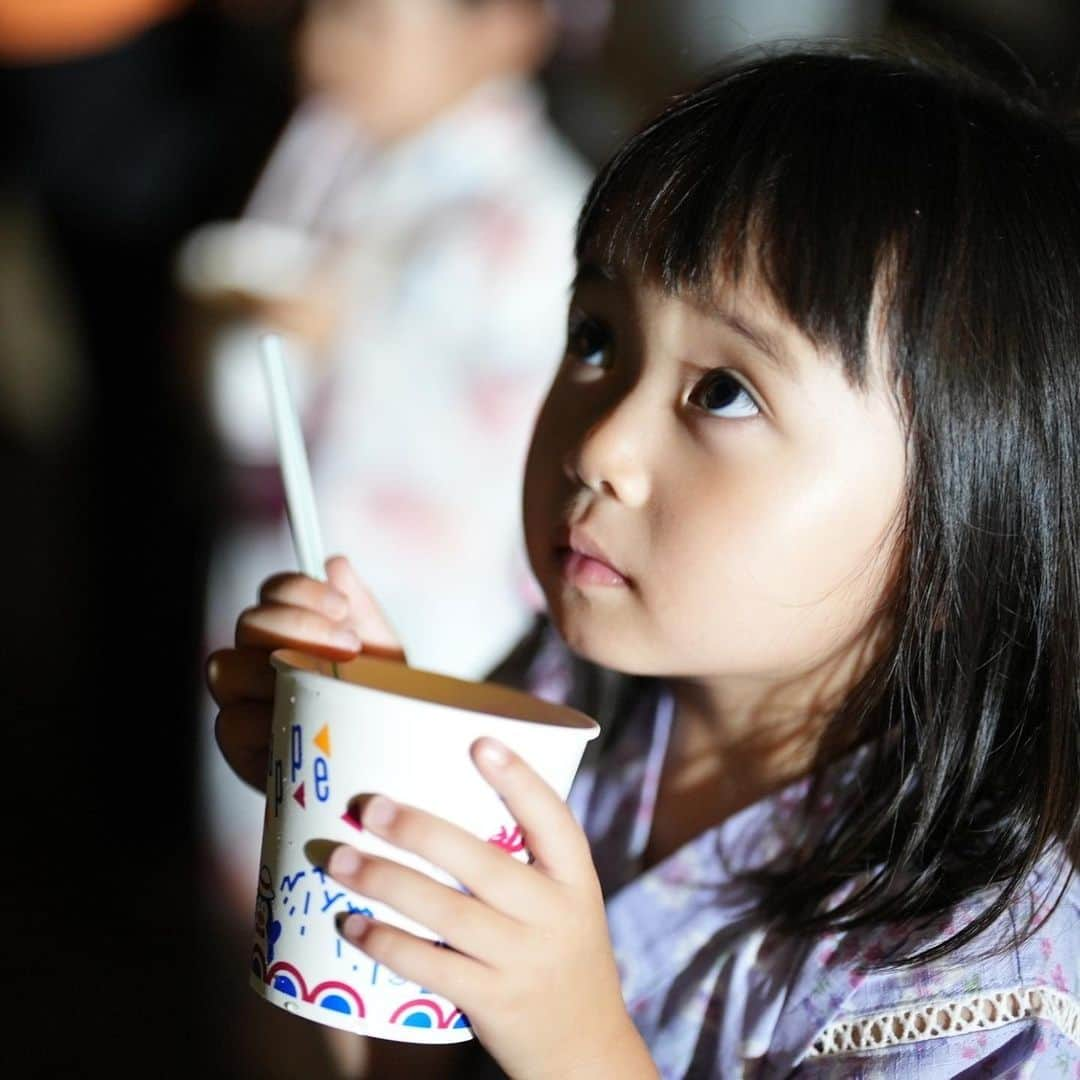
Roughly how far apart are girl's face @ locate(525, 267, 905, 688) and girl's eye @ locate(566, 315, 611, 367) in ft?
0.10

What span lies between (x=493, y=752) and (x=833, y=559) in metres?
0.22

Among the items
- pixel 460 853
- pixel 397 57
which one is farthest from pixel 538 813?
pixel 397 57

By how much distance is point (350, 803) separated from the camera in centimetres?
49

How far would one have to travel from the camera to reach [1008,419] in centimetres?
62

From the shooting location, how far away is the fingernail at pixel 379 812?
49 centimetres

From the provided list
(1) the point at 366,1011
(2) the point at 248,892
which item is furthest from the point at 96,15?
(1) the point at 366,1011

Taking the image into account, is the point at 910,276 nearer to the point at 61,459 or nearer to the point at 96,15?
the point at 96,15

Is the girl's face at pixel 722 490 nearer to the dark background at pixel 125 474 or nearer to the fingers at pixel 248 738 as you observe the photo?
the fingers at pixel 248 738

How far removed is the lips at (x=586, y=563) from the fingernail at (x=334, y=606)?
0.12 m

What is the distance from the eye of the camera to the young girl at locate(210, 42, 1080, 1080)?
0.59 meters

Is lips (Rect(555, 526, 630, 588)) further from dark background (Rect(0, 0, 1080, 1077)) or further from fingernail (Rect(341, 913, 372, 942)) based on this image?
dark background (Rect(0, 0, 1080, 1077))

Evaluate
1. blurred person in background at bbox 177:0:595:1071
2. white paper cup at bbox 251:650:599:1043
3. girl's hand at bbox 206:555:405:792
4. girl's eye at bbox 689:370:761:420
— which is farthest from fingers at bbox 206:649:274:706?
blurred person in background at bbox 177:0:595:1071

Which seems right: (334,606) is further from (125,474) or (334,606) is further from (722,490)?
(125,474)

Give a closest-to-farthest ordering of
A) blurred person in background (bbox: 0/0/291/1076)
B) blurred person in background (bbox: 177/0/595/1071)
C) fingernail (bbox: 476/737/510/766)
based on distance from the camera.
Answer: fingernail (bbox: 476/737/510/766) → blurred person in background (bbox: 177/0/595/1071) → blurred person in background (bbox: 0/0/291/1076)
